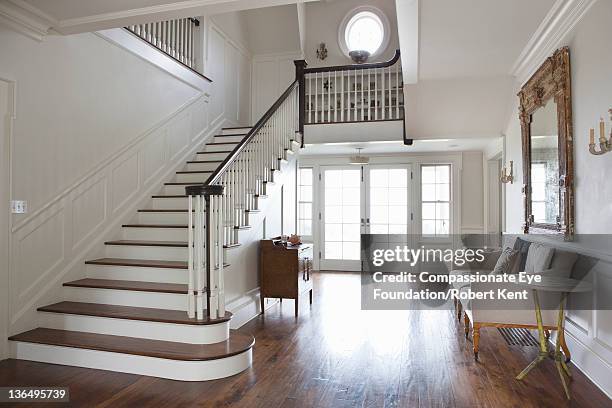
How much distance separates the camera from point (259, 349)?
3.81 m

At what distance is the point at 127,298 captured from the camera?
3867 millimetres

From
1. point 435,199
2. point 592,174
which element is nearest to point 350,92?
point 435,199

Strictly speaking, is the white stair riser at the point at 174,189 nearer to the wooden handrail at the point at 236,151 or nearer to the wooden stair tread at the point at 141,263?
the wooden stair tread at the point at 141,263

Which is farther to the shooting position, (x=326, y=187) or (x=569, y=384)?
(x=326, y=187)

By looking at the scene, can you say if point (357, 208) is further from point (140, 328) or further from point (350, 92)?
point (140, 328)

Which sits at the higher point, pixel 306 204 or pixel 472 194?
pixel 472 194

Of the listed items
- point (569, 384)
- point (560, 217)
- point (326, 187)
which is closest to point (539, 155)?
point (560, 217)

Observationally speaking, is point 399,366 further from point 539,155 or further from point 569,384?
point 539,155

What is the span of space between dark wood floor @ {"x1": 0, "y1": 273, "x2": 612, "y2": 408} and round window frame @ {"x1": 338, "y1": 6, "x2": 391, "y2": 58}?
5416mm

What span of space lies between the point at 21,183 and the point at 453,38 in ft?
14.2

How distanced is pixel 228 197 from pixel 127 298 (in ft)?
4.31

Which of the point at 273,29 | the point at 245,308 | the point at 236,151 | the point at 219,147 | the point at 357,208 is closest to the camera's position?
the point at 236,151

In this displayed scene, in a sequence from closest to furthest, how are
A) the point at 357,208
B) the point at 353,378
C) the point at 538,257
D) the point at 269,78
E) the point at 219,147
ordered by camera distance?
1. the point at 353,378
2. the point at 538,257
3. the point at 219,147
4. the point at 269,78
5. the point at 357,208

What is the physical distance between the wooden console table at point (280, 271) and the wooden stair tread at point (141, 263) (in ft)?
3.62
